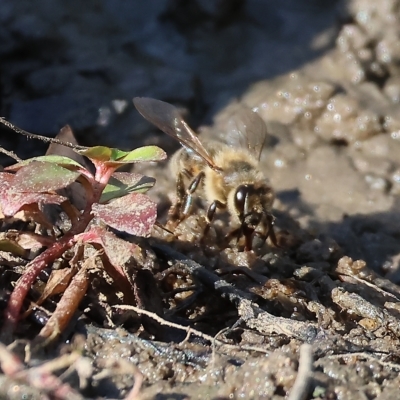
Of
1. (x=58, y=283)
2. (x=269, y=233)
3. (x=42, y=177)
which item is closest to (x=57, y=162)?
(x=42, y=177)

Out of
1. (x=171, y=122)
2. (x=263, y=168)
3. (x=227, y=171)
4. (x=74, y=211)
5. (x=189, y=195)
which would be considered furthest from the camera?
(x=263, y=168)

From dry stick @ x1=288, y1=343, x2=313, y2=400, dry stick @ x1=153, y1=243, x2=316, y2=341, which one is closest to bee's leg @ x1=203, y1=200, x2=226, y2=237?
dry stick @ x1=153, y1=243, x2=316, y2=341

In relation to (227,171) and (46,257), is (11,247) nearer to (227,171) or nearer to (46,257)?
(46,257)

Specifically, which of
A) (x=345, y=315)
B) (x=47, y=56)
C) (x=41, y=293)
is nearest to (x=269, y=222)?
(x=345, y=315)

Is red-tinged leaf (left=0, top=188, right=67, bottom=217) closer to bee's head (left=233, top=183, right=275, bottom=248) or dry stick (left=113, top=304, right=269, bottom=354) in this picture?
dry stick (left=113, top=304, right=269, bottom=354)

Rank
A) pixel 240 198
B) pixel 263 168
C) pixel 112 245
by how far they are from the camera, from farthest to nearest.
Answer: pixel 263 168 → pixel 240 198 → pixel 112 245

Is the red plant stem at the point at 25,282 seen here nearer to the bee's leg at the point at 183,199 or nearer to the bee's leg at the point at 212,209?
the bee's leg at the point at 212,209

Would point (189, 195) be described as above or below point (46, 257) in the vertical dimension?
below
